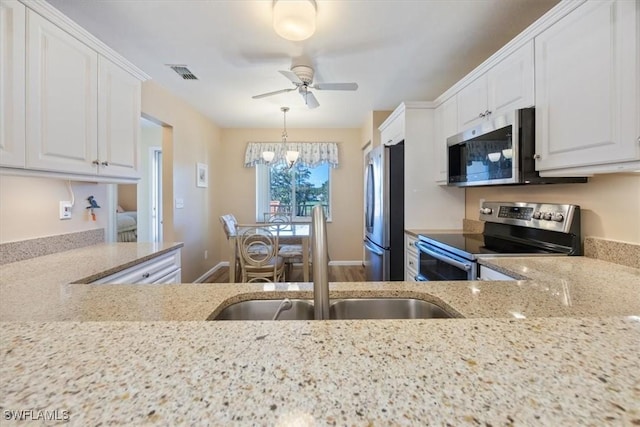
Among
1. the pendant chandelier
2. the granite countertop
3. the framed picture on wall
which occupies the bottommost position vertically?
the granite countertop

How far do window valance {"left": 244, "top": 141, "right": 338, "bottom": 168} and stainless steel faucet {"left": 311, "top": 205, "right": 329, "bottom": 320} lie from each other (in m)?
4.29

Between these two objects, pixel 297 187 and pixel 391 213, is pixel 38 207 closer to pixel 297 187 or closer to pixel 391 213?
pixel 391 213

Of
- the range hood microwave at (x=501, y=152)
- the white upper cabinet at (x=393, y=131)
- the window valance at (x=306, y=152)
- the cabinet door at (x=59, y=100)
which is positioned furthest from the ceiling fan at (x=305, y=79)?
the window valance at (x=306, y=152)

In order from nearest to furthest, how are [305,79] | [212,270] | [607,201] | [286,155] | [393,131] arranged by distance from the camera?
[607,201]
[305,79]
[393,131]
[286,155]
[212,270]

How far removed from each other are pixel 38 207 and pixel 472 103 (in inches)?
117

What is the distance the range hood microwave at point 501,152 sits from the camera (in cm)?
168

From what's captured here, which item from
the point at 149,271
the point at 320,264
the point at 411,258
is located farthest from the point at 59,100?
the point at 411,258

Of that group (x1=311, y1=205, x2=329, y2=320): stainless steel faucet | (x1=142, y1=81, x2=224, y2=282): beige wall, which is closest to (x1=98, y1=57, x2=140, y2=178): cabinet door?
(x1=142, y1=81, x2=224, y2=282): beige wall

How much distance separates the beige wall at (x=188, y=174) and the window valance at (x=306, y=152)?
58 centimetres

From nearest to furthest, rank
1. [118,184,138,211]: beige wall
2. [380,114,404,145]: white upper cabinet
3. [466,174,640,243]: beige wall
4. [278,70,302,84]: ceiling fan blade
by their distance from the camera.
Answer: [466,174,640,243]: beige wall → [278,70,302,84]: ceiling fan blade → [380,114,404,145]: white upper cabinet → [118,184,138,211]: beige wall

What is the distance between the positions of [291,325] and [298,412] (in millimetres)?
244

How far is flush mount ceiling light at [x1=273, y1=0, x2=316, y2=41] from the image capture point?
1693mm

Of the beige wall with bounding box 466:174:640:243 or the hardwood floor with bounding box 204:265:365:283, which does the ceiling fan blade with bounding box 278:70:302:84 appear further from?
the hardwood floor with bounding box 204:265:365:283

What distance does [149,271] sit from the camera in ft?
5.65
